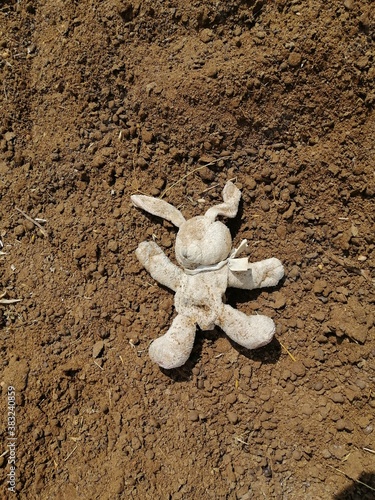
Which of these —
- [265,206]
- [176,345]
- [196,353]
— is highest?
[265,206]

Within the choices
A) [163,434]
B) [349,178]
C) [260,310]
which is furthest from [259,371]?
[349,178]

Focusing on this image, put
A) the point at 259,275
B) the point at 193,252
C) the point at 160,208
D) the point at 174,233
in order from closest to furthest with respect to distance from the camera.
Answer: the point at 193,252 → the point at 259,275 → the point at 160,208 → the point at 174,233

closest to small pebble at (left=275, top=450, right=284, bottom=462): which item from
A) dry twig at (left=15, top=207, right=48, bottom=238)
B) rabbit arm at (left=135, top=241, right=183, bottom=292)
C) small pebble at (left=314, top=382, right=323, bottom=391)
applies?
small pebble at (left=314, top=382, right=323, bottom=391)

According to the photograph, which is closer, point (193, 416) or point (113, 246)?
point (193, 416)

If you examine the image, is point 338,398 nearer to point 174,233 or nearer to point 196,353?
point 196,353

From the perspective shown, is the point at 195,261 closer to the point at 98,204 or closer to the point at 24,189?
the point at 98,204

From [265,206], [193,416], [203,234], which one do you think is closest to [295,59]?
[265,206]
